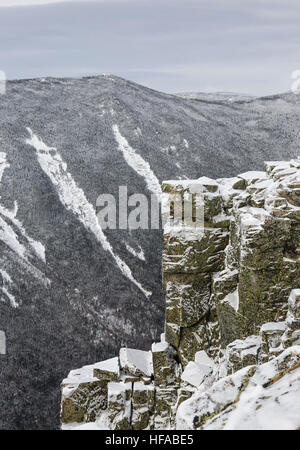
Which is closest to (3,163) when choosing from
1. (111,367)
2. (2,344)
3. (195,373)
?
(2,344)

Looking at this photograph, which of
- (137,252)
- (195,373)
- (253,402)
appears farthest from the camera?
(137,252)

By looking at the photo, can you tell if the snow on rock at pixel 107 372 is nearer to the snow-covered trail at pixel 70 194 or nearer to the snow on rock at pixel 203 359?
the snow on rock at pixel 203 359

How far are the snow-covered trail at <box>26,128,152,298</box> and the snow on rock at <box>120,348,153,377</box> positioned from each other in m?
73.7

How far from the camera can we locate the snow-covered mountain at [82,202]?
9169 cm

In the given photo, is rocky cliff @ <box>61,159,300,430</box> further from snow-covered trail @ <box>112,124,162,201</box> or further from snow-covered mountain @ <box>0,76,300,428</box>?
snow-covered trail @ <box>112,124,162,201</box>

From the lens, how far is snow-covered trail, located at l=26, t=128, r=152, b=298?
4787 inches

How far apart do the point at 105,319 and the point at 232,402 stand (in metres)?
97.2

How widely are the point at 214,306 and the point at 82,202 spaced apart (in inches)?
4172

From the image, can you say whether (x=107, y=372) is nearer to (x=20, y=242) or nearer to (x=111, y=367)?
(x=111, y=367)

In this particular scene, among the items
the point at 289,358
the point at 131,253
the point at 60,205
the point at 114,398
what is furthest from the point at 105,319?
the point at 289,358

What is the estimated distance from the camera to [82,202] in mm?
135375

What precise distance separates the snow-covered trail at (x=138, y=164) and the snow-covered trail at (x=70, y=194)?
23967 mm

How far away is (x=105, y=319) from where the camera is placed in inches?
4087

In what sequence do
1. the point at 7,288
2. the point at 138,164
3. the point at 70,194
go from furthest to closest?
the point at 138,164 < the point at 70,194 < the point at 7,288
